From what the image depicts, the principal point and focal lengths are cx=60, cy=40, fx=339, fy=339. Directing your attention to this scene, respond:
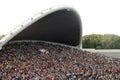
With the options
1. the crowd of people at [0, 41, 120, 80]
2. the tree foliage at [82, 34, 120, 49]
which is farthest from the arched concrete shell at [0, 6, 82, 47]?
the tree foliage at [82, 34, 120, 49]

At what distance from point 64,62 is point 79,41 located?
11515mm

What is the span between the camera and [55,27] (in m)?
37.1

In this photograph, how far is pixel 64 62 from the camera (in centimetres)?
3062

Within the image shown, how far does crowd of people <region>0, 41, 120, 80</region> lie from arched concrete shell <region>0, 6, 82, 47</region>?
909 mm

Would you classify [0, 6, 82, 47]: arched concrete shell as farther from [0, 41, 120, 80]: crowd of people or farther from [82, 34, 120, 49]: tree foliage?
[82, 34, 120, 49]: tree foliage

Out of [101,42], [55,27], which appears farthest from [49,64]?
[101,42]

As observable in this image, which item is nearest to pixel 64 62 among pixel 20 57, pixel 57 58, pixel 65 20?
pixel 57 58

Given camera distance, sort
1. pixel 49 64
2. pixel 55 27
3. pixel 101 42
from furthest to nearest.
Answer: pixel 101 42 < pixel 55 27 < pixel 49 64

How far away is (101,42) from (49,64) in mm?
37716

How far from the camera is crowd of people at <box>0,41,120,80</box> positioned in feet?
72.9

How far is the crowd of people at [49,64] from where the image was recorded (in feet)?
72.9

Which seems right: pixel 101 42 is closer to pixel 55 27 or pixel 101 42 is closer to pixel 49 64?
pixel 55 27

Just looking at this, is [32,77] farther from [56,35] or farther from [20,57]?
[56,35]

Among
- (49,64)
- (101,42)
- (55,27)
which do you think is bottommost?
(49,64)
